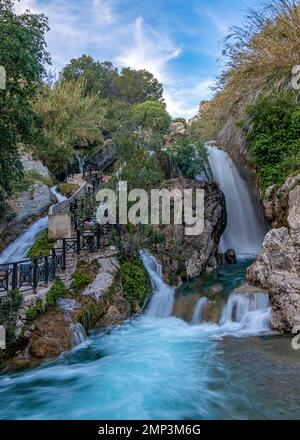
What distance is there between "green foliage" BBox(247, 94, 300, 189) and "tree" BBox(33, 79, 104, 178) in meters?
10.7

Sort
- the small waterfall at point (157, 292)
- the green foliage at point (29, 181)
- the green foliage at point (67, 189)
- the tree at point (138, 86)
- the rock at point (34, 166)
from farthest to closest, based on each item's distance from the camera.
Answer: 1. the tree at point (138, 86)
2. the rock at point (34, 166)
3. the green foliage at point (67, 189)
4. the green foliage at point (29, 181)
5. the small waterfall at point (157, 292)

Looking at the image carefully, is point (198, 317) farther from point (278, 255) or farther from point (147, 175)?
point (147, 175)

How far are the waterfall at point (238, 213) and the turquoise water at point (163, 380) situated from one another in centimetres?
947

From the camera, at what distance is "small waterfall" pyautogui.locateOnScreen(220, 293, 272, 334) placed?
372 inches

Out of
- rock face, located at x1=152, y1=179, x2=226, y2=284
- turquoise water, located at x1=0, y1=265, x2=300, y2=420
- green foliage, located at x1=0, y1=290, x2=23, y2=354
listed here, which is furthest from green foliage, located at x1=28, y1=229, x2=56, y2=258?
green foliage, located at x1=0, y1=290, x2=23, y2=354

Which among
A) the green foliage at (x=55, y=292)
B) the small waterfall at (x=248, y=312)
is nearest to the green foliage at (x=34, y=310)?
the green foliage at (x=55, y=292)

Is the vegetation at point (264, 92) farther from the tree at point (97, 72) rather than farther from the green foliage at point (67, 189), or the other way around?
the tree at point (97, 72)

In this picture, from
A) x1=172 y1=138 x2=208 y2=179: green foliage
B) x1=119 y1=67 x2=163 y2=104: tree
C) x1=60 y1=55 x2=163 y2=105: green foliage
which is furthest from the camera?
x1=119 y1=67 x2=163 y2=104: tree

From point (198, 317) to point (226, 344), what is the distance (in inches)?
75.0

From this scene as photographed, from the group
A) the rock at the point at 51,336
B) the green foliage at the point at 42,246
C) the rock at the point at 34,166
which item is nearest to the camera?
the rock at the point at 51,336

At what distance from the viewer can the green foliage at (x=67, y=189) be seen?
60.2ft

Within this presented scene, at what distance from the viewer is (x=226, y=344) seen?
8602mm

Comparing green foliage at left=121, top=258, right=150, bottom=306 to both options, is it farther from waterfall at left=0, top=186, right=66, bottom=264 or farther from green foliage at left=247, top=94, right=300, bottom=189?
green foliage at left=247, top=94, right=300, bottom=189

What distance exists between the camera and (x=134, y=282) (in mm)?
11336
